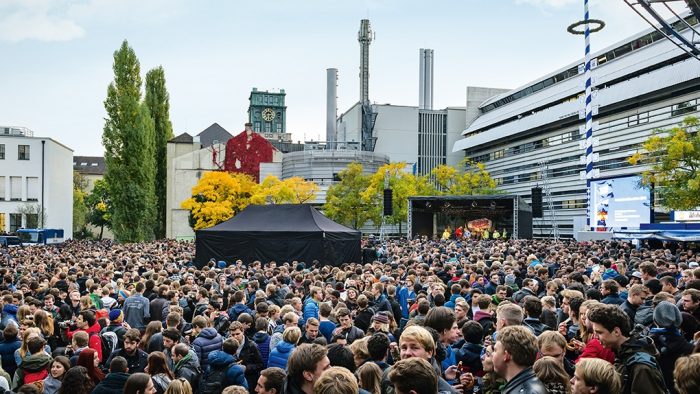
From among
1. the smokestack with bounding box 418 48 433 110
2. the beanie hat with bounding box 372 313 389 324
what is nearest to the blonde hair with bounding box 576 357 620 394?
the beanie hat with bounding box 372 313 389 324

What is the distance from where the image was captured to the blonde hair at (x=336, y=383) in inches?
127

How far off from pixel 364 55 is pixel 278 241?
190 ft

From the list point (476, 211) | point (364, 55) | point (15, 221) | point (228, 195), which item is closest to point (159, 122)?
point (228, 195)

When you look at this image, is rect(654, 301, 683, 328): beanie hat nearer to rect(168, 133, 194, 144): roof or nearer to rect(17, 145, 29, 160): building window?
rect(17, 145, 29, 160): building window

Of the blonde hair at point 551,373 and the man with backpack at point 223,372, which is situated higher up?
the blonde hair at point 551,373

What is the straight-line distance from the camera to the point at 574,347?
17.8 feet

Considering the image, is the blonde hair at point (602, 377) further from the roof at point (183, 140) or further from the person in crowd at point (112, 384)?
the roof at point (183, 140)

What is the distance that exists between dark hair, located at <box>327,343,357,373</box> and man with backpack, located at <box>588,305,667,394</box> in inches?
77.1

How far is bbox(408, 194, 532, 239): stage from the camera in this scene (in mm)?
42406

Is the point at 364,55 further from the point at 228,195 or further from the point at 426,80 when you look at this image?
the point at 228,195

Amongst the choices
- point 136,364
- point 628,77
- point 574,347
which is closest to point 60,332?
point 136,364

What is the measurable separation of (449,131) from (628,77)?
31.4 metres

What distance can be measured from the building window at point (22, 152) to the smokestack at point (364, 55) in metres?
39.5

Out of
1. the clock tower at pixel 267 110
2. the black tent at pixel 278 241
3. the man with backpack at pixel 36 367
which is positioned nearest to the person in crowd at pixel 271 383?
the man with backpack at pixel 36 367
